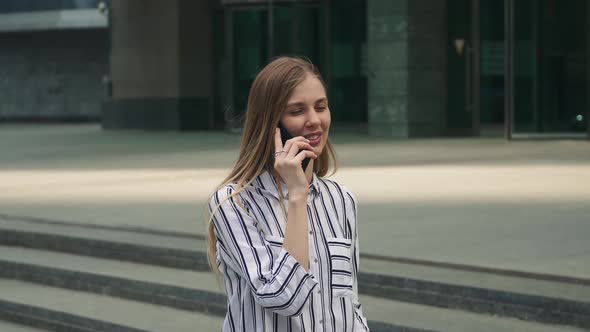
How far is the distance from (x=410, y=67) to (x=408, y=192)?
12.7m

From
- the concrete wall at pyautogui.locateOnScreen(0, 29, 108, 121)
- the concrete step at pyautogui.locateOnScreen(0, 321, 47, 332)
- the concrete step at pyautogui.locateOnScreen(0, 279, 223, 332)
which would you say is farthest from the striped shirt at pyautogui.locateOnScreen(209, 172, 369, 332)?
the concrete wall at pyautogui.locateOnScreen(0, 29, 108, 121)

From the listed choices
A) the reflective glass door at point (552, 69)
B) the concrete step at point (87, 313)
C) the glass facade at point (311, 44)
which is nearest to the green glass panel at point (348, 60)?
the glass facade at point (311, 44)

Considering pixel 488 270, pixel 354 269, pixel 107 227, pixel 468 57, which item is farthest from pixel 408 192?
pixel 468 57

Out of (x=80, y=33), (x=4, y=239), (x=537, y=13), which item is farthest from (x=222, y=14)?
(x=4, y=239)

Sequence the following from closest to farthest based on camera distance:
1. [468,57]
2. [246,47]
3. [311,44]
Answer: [468,57] → [246,47] → [311,44]

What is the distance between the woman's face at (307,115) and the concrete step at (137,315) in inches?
124

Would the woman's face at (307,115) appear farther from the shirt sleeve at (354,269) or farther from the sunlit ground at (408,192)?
the sunlit ground at (408,192)

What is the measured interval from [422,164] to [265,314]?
42.2 ft

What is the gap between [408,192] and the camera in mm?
11188

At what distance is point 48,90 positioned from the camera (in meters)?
45.6

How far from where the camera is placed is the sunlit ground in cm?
728

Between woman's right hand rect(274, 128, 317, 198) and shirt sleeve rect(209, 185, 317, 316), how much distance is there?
5.1 inches

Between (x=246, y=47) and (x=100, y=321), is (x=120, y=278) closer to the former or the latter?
(x=100, y=321)

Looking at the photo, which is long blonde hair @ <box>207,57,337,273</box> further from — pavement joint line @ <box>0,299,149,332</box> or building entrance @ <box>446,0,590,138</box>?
building entrance @ <box>446,0,590,138</box>
